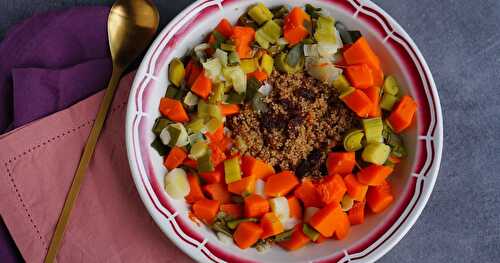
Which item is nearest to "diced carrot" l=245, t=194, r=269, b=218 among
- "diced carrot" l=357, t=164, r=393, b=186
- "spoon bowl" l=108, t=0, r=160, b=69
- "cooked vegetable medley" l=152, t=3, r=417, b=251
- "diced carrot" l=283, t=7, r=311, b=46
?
"cooked vegetable medley" l=152, t=3, r=417, b=251

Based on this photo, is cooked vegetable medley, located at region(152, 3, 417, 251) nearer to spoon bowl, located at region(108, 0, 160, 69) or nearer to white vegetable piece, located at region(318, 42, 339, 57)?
white vegetable piece, located at region(318, 42, 339, 57)

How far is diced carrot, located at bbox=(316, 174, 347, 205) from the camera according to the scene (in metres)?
1.74

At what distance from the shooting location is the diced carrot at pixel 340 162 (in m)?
1.75

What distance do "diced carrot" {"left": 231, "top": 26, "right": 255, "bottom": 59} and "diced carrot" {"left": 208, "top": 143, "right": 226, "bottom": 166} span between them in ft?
0.98

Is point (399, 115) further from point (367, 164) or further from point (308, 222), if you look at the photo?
point (308, 222)

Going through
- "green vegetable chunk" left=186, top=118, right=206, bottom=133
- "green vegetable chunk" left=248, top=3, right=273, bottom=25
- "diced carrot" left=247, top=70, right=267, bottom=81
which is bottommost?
"green vegetable chunk" left=186, top=118, right=206, bottom=133

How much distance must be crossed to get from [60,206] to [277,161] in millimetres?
766

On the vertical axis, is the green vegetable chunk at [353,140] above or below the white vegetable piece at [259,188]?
above

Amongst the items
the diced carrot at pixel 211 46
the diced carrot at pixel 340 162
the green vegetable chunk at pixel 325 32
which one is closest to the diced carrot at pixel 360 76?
the green vegetable chunk at pixel 325 32

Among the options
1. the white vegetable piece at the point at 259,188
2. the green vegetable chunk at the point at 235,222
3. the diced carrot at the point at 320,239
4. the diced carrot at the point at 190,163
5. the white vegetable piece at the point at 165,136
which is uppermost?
the white vegetable piece at the point at 165,136

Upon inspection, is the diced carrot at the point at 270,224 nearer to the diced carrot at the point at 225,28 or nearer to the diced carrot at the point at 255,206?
the diced carrot at the point at 255,206

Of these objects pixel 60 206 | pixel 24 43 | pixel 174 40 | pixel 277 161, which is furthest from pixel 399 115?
pixel 24 43

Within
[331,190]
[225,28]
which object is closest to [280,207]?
[331,190]

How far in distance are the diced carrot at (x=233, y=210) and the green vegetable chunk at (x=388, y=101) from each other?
560mm
